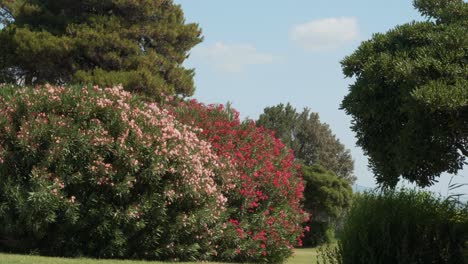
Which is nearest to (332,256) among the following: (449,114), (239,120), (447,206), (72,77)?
(447,206)

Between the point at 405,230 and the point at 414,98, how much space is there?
2.36 metres

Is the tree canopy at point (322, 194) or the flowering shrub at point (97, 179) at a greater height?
the tree canopy at point (322, 194)

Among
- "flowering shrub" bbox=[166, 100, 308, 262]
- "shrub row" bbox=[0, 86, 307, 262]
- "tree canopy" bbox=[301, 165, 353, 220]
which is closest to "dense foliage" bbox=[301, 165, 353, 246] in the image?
"tree canopy" bbox=[301, 165, 353, 220]

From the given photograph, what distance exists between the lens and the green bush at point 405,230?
32.7ft

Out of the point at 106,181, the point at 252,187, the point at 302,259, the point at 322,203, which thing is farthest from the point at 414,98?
the point at 322,203

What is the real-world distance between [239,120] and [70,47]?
12.7m

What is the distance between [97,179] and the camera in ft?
48.6

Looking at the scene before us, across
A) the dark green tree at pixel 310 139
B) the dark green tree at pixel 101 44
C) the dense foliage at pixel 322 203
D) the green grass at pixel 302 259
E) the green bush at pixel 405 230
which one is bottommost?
the green bush at pixel 405 230

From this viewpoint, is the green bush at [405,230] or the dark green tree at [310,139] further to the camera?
the dark green tree at [310,139]

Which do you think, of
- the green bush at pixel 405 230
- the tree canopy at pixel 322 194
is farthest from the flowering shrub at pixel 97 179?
the tree canopy at pixel 322 194

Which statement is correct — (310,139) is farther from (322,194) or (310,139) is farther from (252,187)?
(252,187)

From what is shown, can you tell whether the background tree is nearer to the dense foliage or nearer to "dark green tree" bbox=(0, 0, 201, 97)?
"dark green tree" bbox=(0, 0, 201, 97)

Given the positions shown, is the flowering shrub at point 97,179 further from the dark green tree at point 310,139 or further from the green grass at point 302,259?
the dark green tree at point 310,139

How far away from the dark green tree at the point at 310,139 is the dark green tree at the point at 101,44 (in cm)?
2253
